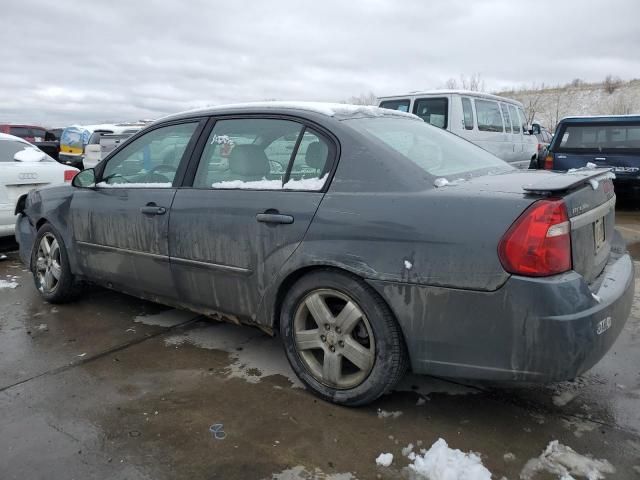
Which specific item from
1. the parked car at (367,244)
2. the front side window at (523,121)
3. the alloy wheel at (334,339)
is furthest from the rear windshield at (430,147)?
the front side window at (523,121)

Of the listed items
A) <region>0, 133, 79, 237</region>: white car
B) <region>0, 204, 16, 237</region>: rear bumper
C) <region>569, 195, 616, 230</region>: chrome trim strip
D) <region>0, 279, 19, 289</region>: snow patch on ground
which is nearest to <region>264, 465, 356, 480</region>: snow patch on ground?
<region>569, 195, 616, 230</region>: chrome trim strip

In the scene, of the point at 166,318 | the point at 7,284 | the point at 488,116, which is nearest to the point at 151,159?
the point at 166,318

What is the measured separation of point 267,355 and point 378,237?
1385mm

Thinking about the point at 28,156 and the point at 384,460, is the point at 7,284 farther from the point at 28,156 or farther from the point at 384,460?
the point at 384,460

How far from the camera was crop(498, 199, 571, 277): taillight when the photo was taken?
2.22 meters

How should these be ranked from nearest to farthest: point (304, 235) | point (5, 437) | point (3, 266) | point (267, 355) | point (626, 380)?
point (5, 437)
point (304, 235)
point (626, 380)
point (267, 355)
point (3, 266)

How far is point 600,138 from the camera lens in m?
9.26

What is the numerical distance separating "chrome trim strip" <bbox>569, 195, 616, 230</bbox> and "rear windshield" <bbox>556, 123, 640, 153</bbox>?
7149 millimetres

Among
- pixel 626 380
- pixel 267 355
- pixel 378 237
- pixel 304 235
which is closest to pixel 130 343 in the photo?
pixel 267 355

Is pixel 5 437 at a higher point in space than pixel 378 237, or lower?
lower

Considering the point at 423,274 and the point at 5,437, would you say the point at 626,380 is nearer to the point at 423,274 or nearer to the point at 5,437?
the point at 423,274

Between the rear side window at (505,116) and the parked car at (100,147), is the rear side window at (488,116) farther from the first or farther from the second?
the parked car at (100,147)

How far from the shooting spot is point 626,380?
3.10 metres

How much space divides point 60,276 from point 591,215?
3898 millimetres
